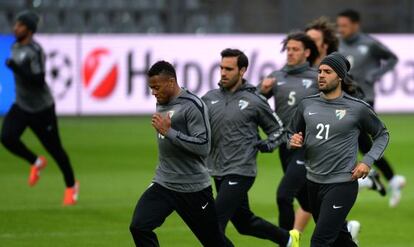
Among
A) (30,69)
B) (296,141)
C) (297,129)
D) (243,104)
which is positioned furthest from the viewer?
(30,69)

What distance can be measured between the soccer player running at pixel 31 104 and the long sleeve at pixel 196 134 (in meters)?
6.08

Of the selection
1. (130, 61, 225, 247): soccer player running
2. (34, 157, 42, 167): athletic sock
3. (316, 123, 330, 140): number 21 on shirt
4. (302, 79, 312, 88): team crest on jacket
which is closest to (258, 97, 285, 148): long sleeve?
(316, 123, 330, 140): number 21 on shirt

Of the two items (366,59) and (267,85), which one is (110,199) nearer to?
(366,59)

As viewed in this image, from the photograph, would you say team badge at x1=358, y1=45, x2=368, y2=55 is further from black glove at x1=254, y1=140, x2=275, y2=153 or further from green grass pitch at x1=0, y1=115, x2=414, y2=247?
black glove at x1=254, y1=140, x2=275, y2=153

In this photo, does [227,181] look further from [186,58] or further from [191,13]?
[191,13]

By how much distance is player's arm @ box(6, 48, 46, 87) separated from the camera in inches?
634

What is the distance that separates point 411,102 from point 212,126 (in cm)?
1811

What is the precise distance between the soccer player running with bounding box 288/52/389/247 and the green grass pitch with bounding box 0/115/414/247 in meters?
2.80

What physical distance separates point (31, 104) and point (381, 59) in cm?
508

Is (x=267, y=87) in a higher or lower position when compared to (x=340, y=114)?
lower

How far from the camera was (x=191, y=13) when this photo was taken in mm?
31234

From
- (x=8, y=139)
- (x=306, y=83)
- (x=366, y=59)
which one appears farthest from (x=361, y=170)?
(x=8, y=139)

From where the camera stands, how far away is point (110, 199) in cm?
1692

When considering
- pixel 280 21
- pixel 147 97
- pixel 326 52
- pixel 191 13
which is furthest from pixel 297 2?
pixel 326 52
